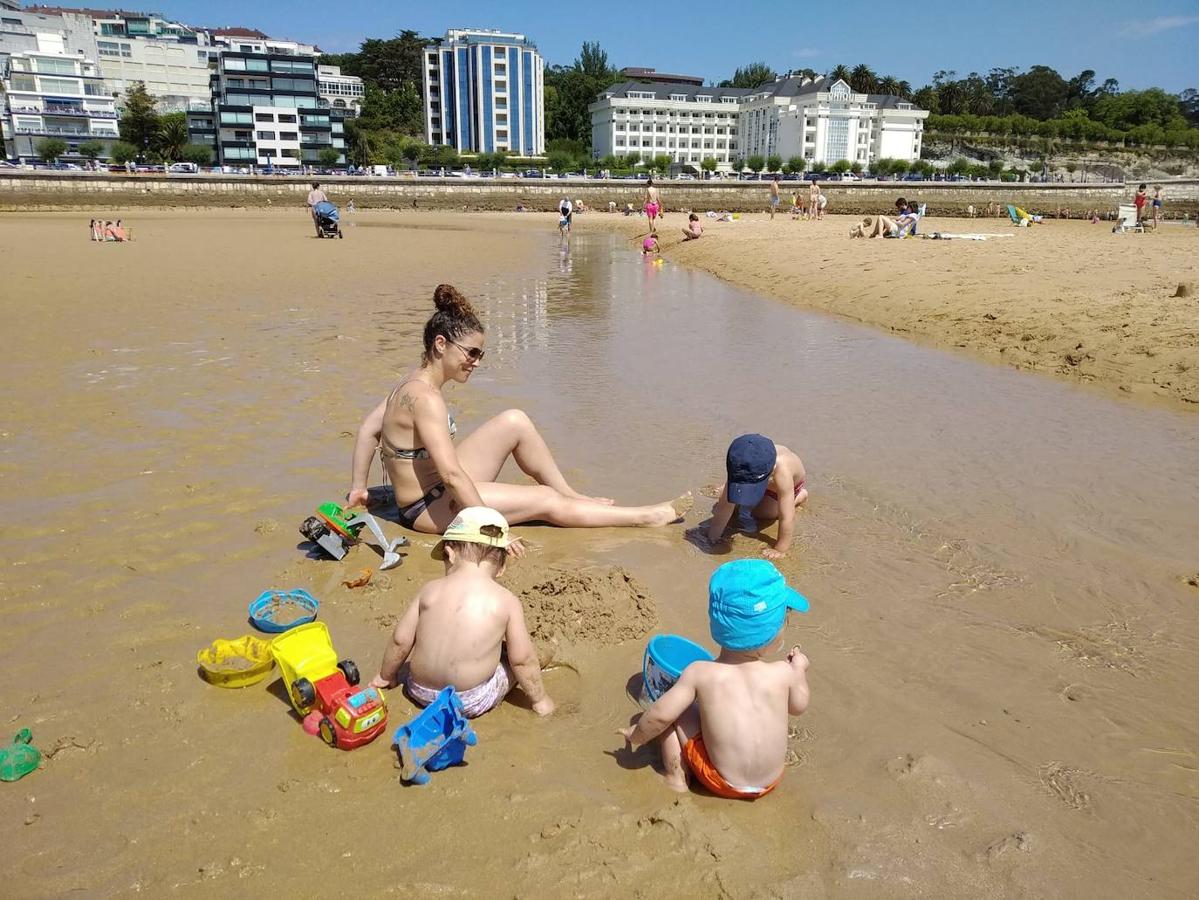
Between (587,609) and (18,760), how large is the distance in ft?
6.68

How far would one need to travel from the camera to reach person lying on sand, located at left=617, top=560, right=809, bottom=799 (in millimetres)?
2404

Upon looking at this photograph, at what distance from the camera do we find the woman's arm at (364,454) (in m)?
4.47

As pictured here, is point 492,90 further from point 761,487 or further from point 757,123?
point 761,487

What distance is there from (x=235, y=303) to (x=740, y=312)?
7525 millimetres

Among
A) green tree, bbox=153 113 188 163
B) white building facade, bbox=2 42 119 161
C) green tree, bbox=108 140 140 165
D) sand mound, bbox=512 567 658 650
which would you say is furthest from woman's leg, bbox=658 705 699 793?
white building facade, bbox=2 42 119 161

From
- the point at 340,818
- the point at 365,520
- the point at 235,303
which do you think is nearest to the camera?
the point at 340,818

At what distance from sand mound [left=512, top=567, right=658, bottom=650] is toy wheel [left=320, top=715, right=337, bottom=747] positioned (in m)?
0.93

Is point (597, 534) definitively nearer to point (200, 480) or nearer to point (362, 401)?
point (200, 480)

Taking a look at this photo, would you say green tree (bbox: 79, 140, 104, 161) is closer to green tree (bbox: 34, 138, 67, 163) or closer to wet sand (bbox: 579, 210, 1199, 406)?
Result: green tree (bbox: 34, 138, 67, 163)

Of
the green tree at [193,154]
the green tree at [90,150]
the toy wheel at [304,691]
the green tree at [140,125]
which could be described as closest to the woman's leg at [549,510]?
the toy wheel at [304,691]

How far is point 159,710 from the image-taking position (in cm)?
278

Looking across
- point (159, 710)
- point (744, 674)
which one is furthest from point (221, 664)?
point (744, 674)

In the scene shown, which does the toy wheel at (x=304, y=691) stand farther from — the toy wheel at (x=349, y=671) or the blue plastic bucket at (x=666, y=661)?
the blue plastic bucket at (x=666, y=661)

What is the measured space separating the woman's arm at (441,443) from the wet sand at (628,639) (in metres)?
0.46
